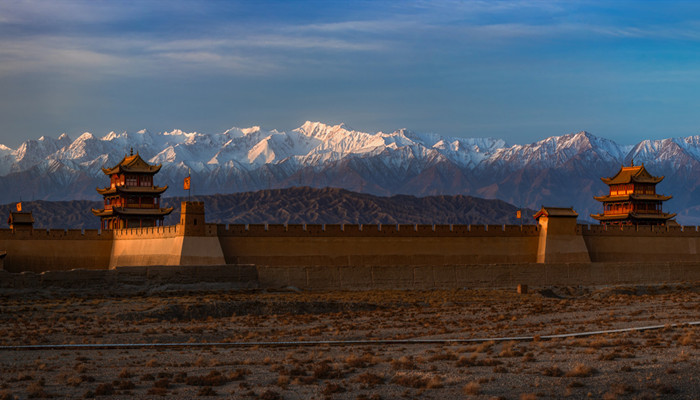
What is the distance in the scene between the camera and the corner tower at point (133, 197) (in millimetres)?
77312

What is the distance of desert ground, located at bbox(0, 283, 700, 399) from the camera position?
1983 centimetres

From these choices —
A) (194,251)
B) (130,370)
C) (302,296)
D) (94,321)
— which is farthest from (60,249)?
(130,370)

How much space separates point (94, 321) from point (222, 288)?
43.6ft

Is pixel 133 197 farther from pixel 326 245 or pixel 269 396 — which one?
pixel 269 396

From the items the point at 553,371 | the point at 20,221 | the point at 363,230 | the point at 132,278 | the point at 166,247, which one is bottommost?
the point at 553,371

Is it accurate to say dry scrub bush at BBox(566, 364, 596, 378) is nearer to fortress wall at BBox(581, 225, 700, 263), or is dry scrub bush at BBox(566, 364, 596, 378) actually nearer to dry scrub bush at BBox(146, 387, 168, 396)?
dry scrub bush at BBox(146, 387, 168, 396)

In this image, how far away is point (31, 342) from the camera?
94.4ft

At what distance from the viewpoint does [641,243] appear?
7075 cm

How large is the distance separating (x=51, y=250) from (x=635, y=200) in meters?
53.8

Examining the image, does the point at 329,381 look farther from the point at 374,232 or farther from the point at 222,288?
the point at 374,232

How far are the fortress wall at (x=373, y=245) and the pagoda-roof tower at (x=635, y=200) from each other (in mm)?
26770

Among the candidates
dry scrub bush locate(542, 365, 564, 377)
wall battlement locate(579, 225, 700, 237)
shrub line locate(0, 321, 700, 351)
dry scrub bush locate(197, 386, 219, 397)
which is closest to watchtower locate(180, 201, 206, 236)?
wall battlement locate(579, 225, 700, 237)

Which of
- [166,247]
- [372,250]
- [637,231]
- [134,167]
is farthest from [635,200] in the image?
[166,247]

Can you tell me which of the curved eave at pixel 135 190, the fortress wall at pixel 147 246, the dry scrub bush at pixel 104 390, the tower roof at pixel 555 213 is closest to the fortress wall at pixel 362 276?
the tower roof at pixel 555 213
